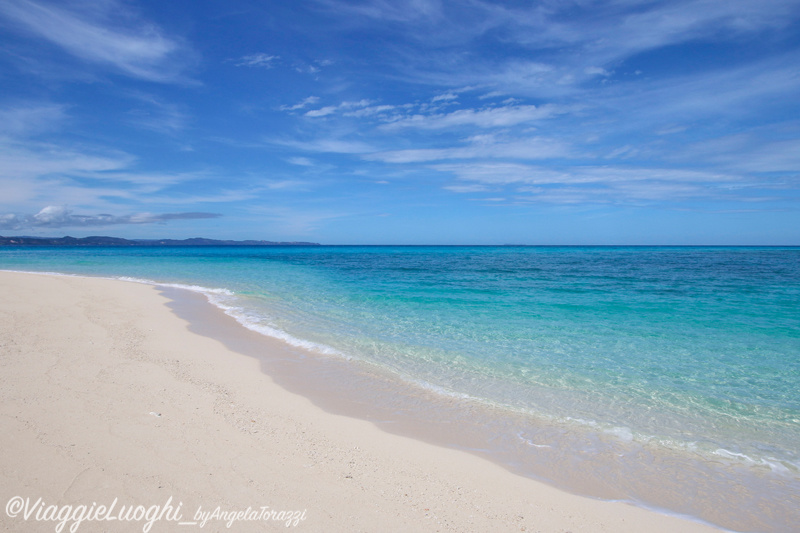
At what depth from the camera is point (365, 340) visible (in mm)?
9391

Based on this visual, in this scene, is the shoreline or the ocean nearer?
the shoreline

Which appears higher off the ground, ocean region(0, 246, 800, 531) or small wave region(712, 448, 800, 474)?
ocean region(0, 246, 800, 531)

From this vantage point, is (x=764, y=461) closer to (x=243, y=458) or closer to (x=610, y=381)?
(x=610, y=381)

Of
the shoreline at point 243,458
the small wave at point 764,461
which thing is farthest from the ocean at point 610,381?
the shoreline at point 243,458

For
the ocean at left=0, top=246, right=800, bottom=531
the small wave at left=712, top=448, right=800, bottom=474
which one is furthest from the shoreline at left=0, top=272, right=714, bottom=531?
the small wave at left=712, top=448, right=800, bottom=474

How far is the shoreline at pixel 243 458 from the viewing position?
3.22 m

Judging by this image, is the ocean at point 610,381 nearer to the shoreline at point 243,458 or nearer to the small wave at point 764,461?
the small wave at point 764,461

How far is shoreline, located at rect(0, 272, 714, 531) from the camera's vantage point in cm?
322

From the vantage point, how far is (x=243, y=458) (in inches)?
151

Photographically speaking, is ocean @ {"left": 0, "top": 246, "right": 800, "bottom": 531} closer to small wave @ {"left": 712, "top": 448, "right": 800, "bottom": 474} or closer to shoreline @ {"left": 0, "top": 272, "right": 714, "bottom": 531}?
small wave @ {"left": 712, "top": 448, "right": 800, "bottom": 474}

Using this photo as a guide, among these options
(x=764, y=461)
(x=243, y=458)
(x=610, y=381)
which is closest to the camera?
(x=243, y=458)

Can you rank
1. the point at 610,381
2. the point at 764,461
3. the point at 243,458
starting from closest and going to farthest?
the point at 243,458 < the point at 764,461 < the point at 610,381

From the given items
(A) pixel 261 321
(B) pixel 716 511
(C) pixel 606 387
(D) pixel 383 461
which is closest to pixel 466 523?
(D) pixel 383 461

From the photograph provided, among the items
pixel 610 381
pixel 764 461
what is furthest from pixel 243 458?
pixel 610 381
